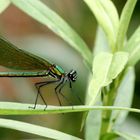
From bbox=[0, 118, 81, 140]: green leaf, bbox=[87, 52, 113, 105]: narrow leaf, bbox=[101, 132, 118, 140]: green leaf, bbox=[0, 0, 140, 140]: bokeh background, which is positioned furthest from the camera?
bbox=[0, 0, 140, 140]: bokeh background

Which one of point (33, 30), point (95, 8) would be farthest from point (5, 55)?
point (33, 30)

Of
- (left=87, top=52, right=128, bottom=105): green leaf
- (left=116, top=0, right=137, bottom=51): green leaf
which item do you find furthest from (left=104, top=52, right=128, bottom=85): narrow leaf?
(left=116, top=0, right=137, bottom=51): green leaf

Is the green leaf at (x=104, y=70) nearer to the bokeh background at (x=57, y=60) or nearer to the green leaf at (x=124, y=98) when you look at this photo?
the green leaf at (x=124, y=98)

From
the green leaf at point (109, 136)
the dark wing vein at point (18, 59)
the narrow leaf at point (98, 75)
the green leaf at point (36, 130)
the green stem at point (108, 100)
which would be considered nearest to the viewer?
the narrow leaf at point (98, 75)

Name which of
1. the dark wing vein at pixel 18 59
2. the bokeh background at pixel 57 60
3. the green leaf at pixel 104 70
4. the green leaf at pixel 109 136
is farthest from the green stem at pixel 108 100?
the bokeh background at pixel 57 60

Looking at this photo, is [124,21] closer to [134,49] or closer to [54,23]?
[134,49]

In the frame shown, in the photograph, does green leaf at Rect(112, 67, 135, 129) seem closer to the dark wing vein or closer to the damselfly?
the damselfly

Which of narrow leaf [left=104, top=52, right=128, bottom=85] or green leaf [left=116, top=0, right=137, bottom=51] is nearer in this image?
narrow leaf [left=104, top=52, right=128, bottom=85]
